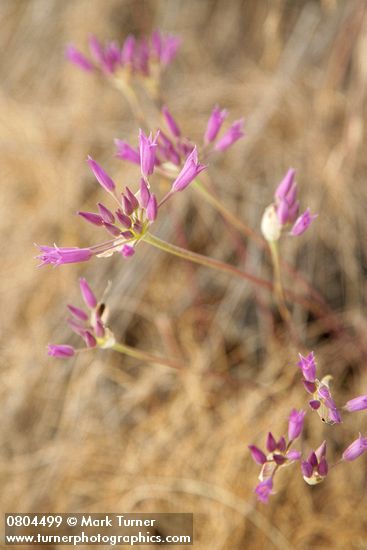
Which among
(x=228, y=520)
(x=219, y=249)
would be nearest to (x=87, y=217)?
(x=228, y=520)

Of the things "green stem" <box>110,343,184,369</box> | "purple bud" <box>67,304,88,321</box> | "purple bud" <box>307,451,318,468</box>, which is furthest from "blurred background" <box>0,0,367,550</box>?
"purple bud" <box>307,451,318,468</box>

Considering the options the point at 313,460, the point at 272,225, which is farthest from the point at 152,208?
→ the point at 313,460

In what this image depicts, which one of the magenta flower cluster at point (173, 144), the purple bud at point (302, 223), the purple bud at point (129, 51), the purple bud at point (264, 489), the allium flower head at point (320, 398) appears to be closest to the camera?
the allium flower head at point (320, 398)

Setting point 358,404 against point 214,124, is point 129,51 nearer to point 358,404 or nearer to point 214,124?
point 214,124

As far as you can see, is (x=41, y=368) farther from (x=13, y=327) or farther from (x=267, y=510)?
(x=267, y=510)

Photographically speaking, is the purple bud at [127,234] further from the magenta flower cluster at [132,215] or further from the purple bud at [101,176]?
the purple bud at [101,176]

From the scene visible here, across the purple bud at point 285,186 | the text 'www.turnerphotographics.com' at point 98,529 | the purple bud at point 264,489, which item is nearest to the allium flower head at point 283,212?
the purple bud at point 285,186
